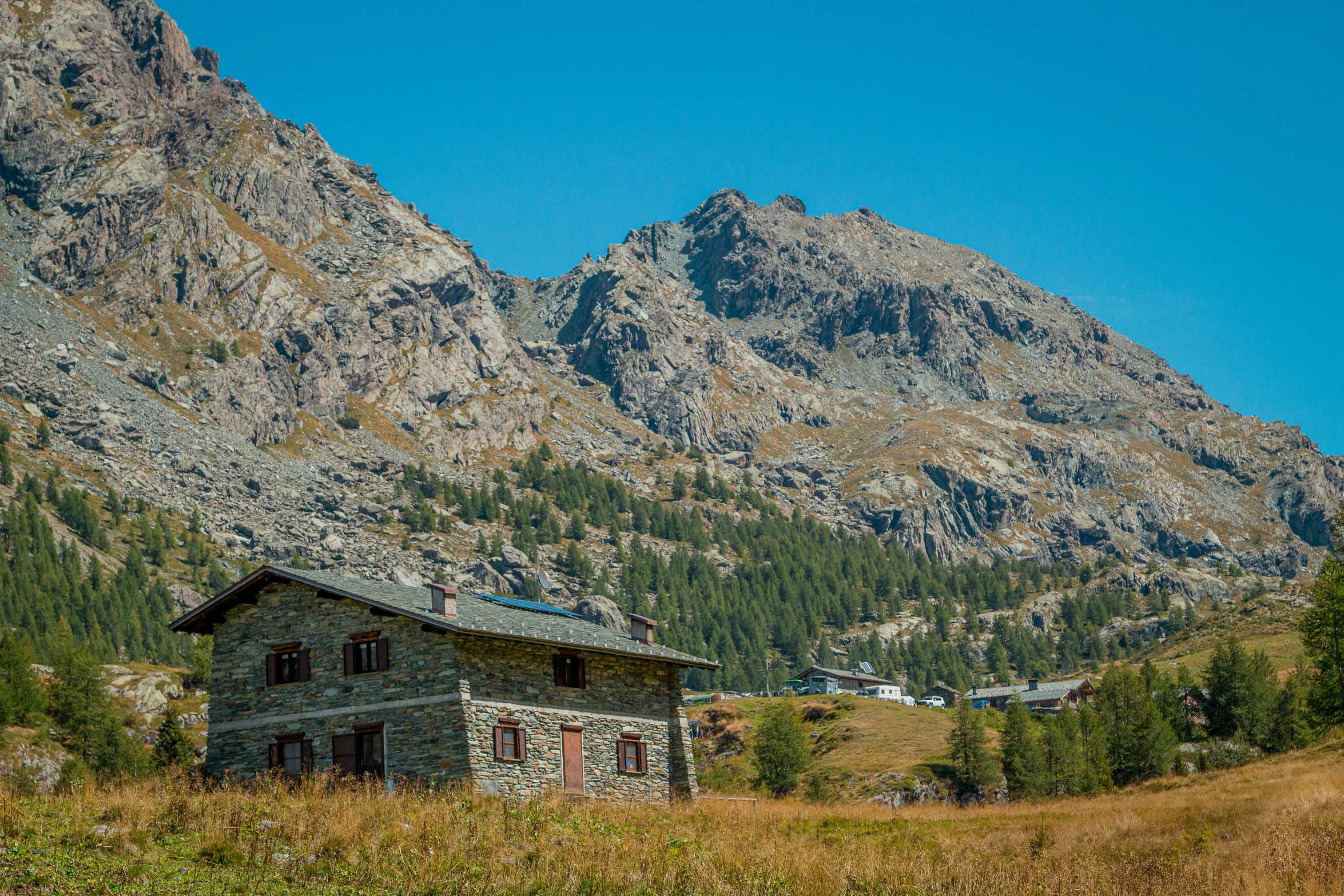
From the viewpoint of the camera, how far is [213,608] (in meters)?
45.0

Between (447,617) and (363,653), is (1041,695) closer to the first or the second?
(363,653)

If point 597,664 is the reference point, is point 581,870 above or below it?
below

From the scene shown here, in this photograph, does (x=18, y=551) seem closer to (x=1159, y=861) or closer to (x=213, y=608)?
(x=213, y=608)

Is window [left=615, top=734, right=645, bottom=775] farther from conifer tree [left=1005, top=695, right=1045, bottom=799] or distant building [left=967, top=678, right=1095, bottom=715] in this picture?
distant building [left=967, top=678, right=1095, bottom=715]

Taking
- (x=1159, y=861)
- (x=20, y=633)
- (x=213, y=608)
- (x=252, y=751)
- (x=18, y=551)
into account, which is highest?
(x=18, y=551)

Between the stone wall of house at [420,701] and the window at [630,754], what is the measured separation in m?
0.20

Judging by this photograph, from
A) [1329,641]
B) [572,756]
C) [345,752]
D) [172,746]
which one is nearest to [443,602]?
[345,752]

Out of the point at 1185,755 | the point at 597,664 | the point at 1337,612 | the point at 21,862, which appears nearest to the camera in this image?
the point at 21,862

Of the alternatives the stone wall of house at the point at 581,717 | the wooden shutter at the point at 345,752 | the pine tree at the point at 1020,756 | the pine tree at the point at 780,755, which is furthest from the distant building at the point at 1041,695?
the wooden shutter at the point at 345,752

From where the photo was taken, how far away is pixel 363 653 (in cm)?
4288

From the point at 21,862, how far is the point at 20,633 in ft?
480

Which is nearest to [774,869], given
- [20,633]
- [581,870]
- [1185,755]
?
[581,870]

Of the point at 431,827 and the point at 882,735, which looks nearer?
the point at 431,827

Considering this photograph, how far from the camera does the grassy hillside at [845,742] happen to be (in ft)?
334
